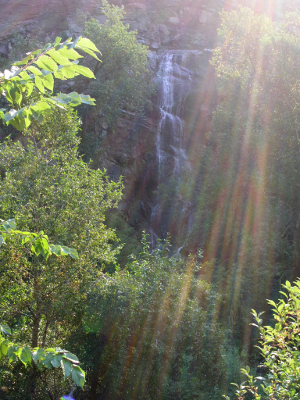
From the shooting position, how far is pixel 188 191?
20.3 m

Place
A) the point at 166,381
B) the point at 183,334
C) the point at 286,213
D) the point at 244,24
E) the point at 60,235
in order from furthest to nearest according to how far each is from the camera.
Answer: the point at 244,24, the point at 286,213, the point at 60,235, the point at 183,334, the point at 166,381

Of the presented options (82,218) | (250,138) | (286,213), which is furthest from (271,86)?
(82,218)

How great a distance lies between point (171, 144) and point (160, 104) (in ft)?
11.9

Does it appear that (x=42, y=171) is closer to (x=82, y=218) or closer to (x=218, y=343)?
(x=82, y=218)

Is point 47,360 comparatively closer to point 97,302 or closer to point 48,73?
point 48,73

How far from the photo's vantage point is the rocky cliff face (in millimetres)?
20734

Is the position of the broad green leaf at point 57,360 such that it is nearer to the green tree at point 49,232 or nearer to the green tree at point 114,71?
the green tree at point 49,232

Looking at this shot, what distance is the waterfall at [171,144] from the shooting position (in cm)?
2008

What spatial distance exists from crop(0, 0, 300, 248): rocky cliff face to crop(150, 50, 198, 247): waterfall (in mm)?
55

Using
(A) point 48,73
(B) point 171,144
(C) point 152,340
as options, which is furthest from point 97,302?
(B) point 171,144

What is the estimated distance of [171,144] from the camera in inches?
910

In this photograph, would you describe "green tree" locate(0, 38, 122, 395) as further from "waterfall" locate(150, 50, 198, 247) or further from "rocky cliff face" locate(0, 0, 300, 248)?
"waterfall" locate(150, 50, 198, 247)

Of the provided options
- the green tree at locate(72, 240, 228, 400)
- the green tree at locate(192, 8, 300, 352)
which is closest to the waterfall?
the green tree at locate(192, 8, 300, 352)

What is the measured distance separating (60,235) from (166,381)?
376 cm
